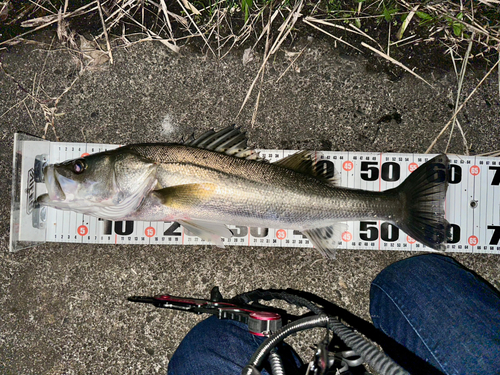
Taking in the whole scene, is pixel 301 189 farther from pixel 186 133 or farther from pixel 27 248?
pixel 27 248

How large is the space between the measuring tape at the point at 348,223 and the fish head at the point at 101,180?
0.47 meters

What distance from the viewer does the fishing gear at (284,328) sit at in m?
1.72

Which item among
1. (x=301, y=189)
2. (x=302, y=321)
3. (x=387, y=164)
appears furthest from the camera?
(x=387, y=164)

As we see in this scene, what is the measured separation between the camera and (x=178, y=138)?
2.97 meters

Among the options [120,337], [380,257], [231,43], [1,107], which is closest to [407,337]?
[380,257]

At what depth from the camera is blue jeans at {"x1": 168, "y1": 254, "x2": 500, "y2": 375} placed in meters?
2.44

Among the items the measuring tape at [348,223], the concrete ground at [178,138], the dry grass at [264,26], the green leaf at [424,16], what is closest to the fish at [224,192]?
the measuring tape at [348,223]

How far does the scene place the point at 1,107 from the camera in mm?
3021

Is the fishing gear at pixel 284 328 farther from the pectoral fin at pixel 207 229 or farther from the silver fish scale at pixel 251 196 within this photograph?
the silver fish scale at pixel 251 196

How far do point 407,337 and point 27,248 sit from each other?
115 inches

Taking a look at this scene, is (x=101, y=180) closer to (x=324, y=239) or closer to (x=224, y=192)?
(x=224, y=192)

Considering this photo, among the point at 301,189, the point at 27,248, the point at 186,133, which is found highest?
the point at 186,133

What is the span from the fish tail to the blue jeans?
0.31 m

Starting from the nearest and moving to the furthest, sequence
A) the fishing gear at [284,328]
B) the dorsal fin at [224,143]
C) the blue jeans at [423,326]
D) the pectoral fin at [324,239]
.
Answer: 1. the fishing gear at [284,328]
2. the blue jeans at [423,326]
3. the dorsal fin at [224,143]
4. the pectoral fin at [324,239]
